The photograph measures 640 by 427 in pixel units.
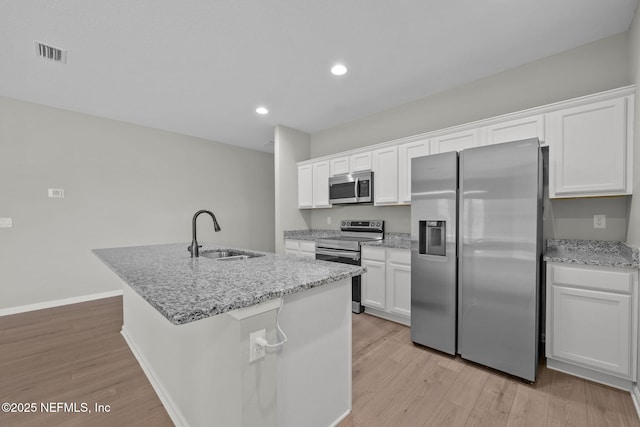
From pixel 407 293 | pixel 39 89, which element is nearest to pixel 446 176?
pixel 407 293

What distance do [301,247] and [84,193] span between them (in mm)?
3170

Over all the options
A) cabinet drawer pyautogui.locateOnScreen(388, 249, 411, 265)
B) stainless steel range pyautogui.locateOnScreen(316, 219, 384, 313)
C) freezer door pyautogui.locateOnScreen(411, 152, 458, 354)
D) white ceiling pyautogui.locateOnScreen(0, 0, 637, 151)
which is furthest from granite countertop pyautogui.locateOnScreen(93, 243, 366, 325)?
white ceiling pyautogui.locateOnScreen(0, 0, 637, 151)

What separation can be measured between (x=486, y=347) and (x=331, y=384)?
136 cm

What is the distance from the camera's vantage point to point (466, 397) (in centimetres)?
179

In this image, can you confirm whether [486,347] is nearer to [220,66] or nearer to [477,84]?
[477,84]

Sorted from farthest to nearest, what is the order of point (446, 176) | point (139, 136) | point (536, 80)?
1. point (139, 136)
2. point (536, 80)
3. point (446, 176)

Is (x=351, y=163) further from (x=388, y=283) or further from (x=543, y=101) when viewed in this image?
(x=543, y=101)

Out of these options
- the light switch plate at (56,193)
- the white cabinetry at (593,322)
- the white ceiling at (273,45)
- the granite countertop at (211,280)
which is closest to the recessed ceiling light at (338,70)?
the white ceiling at (273,45)

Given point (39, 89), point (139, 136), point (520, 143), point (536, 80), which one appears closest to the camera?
point (520, 143)

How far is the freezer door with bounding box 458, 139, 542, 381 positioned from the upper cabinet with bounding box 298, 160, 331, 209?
2223mm

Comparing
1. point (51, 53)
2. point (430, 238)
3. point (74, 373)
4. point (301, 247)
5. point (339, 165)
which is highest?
point (51, 53)

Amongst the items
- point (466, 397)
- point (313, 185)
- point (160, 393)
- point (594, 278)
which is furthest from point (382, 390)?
point (313, 185)

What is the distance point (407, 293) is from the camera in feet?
9.43

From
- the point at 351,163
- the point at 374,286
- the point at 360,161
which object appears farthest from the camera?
the point at 351,163
